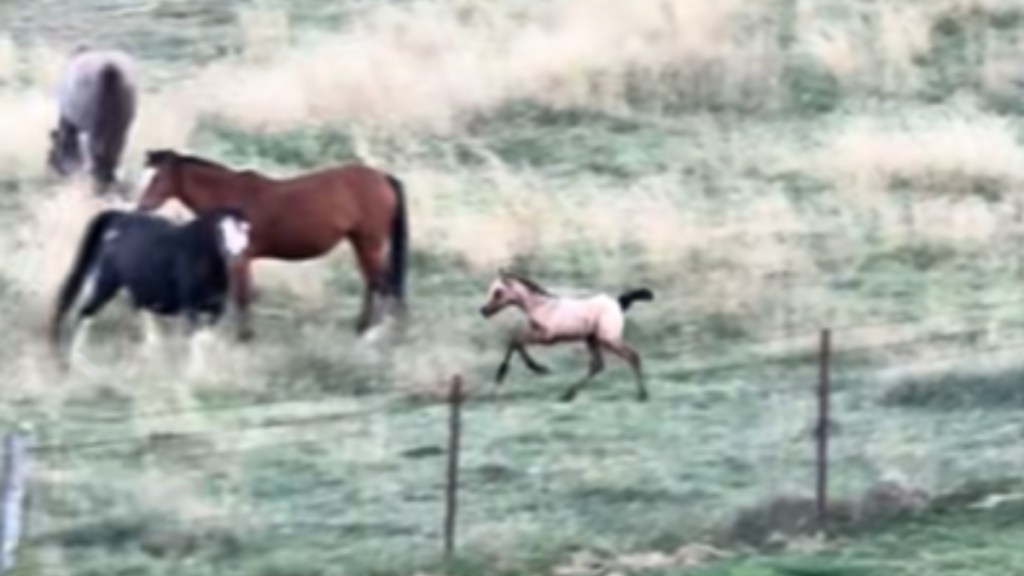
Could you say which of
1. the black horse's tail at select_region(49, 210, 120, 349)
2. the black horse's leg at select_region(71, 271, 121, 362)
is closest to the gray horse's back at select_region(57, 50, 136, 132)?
the black horse's tail at select_region(49, 210, 120, 349)

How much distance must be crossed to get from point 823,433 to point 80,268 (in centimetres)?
271

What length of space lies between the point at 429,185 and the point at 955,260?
1.99m

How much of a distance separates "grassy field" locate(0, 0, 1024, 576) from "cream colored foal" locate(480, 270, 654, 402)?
0.23 ft

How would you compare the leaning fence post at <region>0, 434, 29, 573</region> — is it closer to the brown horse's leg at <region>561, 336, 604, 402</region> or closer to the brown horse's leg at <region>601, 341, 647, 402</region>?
the brown horse's leg at <region>561, 336, 604, 402</region>

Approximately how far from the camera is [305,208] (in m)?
13.0

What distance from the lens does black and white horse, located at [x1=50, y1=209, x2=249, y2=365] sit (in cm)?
1265

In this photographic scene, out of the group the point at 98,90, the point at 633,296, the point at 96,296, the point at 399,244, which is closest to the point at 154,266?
the point at 96,296

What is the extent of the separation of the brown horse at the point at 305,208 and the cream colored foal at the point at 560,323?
0.38 m

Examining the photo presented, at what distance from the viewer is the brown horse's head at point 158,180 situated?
→ 1284cm

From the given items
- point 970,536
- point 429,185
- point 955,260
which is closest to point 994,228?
point 955,260

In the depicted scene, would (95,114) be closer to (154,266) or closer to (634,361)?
(154,266)

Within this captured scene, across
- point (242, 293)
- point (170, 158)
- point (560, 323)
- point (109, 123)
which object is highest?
point (109, 123)

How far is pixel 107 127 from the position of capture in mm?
12969

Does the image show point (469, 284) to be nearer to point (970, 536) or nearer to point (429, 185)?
point (429, 185)
